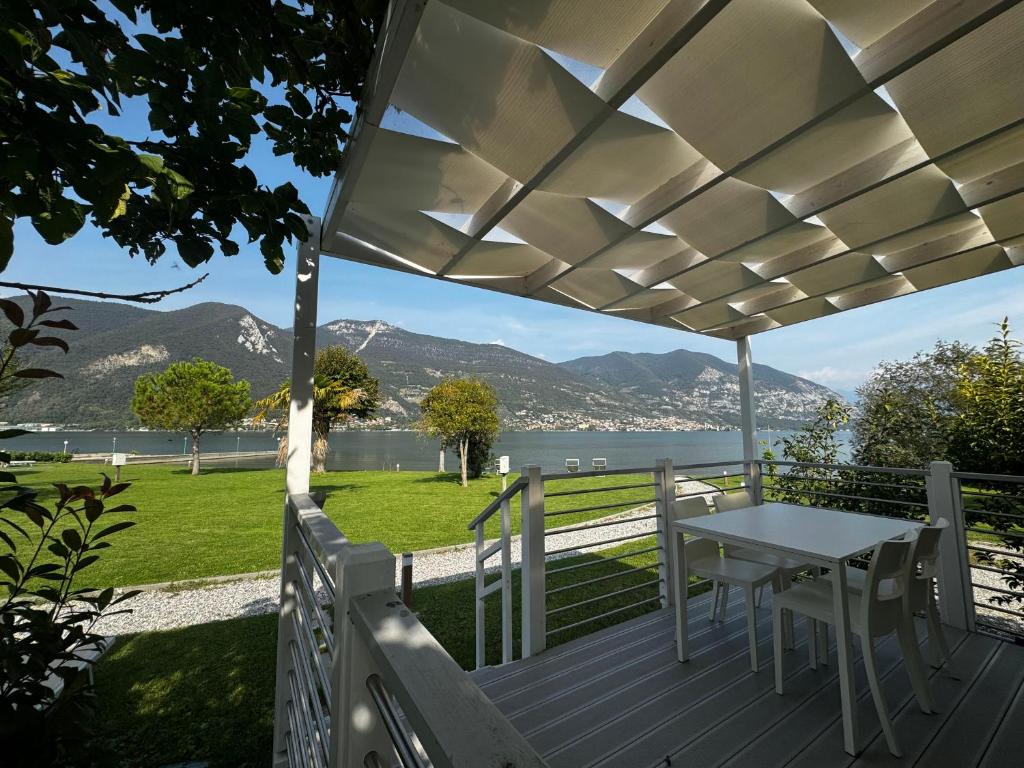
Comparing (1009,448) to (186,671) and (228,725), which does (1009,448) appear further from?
(186,671)

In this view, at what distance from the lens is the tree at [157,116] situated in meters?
1.01

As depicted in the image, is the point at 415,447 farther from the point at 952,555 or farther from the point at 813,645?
the point at 813,645

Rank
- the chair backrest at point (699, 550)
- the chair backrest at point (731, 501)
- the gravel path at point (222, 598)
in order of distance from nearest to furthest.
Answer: the chair backrest at point (699, 550), the chair backrest at point (731, 501), the gravel path at point (222, 598)

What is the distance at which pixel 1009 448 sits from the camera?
4355 millimetres

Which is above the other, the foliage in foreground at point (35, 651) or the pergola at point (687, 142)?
the pergola at point (687, 142)

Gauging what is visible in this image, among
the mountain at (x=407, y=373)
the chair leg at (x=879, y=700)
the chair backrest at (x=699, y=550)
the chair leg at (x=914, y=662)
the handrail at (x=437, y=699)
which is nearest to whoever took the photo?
the handrail at (x=437, y=699)

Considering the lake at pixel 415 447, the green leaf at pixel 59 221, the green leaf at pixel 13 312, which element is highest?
the green leaf at pixel 59 221

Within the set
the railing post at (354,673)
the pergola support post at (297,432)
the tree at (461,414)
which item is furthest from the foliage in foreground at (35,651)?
the tree at (461,414)

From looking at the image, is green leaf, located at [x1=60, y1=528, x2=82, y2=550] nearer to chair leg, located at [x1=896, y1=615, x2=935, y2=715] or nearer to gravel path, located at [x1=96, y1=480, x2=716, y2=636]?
chair leg, located at [x1=896, y1=615, x2=935, y2=715]

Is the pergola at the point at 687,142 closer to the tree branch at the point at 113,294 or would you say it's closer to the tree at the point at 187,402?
the tree branch at the point at 113,294

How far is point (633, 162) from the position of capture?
234 cm

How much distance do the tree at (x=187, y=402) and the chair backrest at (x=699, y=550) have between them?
24.9 metres

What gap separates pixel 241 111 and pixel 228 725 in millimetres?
4540

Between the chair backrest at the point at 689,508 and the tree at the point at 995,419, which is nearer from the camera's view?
the chair backrest at the point at 689,508
